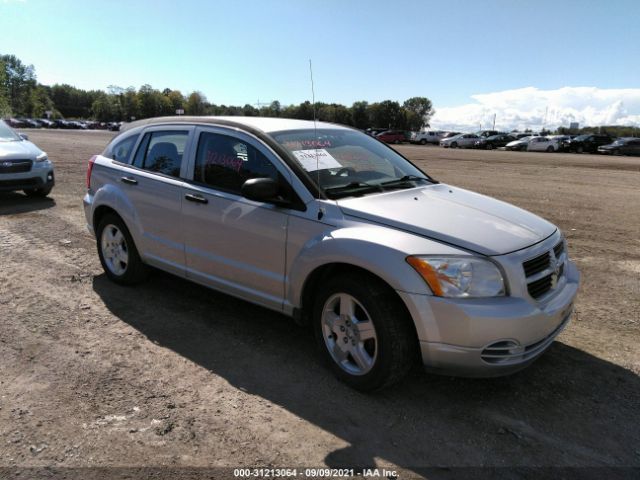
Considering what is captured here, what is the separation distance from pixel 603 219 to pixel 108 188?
8.28 m

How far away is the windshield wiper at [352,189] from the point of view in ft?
12.0

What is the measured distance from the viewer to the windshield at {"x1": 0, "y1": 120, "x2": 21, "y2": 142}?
1046 cm

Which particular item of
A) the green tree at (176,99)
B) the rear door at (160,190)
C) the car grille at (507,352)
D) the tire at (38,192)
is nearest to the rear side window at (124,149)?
the rear door at (160,190)

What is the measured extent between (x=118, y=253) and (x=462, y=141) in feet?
152

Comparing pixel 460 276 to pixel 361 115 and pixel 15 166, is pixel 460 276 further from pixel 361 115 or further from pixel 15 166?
pixel 361 115

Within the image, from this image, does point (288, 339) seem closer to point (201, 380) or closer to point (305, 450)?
point (201, 380)

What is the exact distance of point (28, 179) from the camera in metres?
9.81

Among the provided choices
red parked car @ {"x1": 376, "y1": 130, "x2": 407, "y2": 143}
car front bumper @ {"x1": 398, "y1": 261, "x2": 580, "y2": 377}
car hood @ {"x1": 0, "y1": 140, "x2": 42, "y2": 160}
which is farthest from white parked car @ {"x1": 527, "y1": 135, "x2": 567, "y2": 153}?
car front bumper @ {"x1": 398, "y1": 261, "x2": 580, "y2": 377}

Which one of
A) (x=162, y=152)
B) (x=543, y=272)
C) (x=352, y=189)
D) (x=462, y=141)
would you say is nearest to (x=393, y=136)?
(x=462, y=141)

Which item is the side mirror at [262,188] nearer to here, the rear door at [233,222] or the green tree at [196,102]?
the rear door at [233,222]

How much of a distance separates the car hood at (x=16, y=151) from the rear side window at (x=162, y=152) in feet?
19.8

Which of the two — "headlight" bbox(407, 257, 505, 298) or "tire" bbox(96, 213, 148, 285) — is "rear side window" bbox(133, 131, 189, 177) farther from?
"headlight" bbox(407, 257, 505, 298)

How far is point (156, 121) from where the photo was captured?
511 centimetres

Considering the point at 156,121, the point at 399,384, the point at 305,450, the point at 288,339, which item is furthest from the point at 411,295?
the point at 156,121
